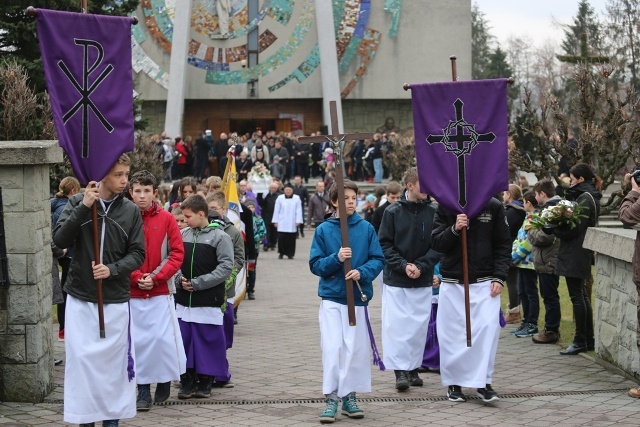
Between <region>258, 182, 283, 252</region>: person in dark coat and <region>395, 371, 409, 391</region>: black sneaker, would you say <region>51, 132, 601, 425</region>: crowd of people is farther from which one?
<region>258, 182, 283, 252</region>: person in dark coat

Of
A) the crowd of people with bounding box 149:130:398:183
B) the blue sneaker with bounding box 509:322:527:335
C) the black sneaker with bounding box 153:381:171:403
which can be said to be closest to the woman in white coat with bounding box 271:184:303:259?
the crowd of people with bounding box 149:130:398:183

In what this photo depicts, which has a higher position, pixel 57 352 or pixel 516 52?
pixel 516 52

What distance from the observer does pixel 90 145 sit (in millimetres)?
7742

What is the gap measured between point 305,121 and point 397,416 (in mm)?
41343

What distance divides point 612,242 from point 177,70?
3674cm

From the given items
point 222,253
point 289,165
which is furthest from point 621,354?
point 289,165

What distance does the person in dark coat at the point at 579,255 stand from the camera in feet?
38.2

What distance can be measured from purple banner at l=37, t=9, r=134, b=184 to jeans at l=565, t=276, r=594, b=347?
5.89 m

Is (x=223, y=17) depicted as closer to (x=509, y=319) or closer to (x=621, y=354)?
(x=509, y=319)

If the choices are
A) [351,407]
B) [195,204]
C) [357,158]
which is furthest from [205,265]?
Result: [357,158]

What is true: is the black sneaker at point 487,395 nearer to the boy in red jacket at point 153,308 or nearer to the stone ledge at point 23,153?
the boy in red jacket at point 153,308

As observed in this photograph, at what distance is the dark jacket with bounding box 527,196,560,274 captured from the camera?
12.4 m

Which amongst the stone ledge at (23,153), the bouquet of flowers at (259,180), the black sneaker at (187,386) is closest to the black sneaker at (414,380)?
the black sneaker at (187,386)

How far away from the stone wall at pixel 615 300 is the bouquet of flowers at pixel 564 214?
0.38m
